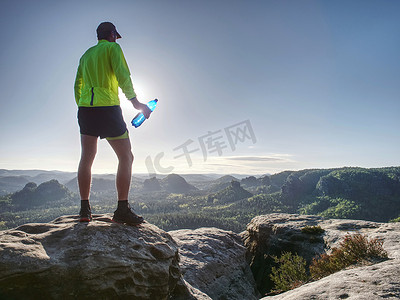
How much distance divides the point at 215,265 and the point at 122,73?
9.77 meters

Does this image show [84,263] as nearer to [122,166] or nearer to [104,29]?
[122,166]

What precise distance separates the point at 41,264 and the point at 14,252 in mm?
497

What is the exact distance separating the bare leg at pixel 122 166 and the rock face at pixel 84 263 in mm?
982

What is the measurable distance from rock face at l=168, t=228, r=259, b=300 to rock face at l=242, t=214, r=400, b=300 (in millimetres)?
3518

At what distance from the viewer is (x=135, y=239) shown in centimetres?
541

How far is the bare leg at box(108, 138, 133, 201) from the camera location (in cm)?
514

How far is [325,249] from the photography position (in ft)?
40.9

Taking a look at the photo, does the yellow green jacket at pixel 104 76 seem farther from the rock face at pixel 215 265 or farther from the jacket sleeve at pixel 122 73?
the rock face at pixel 215 265

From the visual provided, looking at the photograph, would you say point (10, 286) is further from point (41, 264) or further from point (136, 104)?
point (136, 104)

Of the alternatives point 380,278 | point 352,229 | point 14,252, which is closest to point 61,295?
point 14,252

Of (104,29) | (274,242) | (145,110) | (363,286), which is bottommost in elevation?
(274,242)

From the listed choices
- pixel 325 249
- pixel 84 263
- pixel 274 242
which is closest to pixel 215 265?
pixel 325 249

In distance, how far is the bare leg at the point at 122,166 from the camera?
514 centimetres

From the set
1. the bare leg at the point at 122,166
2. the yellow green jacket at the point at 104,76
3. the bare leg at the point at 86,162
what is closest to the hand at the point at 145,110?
the yellow green jacket at the point at 104,76
